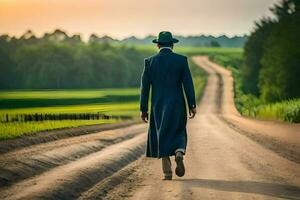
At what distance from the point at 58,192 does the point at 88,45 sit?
94.6 meters

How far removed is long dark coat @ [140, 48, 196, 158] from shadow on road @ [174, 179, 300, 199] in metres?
0.74

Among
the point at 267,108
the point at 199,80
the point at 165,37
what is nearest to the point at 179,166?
the point at 165,37

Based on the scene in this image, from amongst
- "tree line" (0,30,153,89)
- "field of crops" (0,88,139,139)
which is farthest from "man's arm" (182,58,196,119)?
"tree line" (0,30,153,89)

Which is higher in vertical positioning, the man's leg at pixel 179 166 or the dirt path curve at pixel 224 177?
the man's leg at pixel 179 166

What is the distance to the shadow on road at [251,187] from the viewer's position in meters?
9.55

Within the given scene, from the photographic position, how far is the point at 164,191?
32.4 ft

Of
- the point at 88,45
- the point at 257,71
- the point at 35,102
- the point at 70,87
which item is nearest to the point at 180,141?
the point at 35,102

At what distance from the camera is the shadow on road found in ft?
31.3

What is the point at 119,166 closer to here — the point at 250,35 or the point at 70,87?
the point at 70,87

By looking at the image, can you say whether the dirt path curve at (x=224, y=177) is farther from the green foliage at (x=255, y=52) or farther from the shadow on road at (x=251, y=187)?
the green foliage at (x=255, y=52)

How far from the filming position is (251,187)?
401 inches

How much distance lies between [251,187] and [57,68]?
49066 mm

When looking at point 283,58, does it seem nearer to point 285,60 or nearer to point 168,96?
point 285,60

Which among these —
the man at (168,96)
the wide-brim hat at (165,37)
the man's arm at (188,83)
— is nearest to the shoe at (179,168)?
the man at (168,96)
